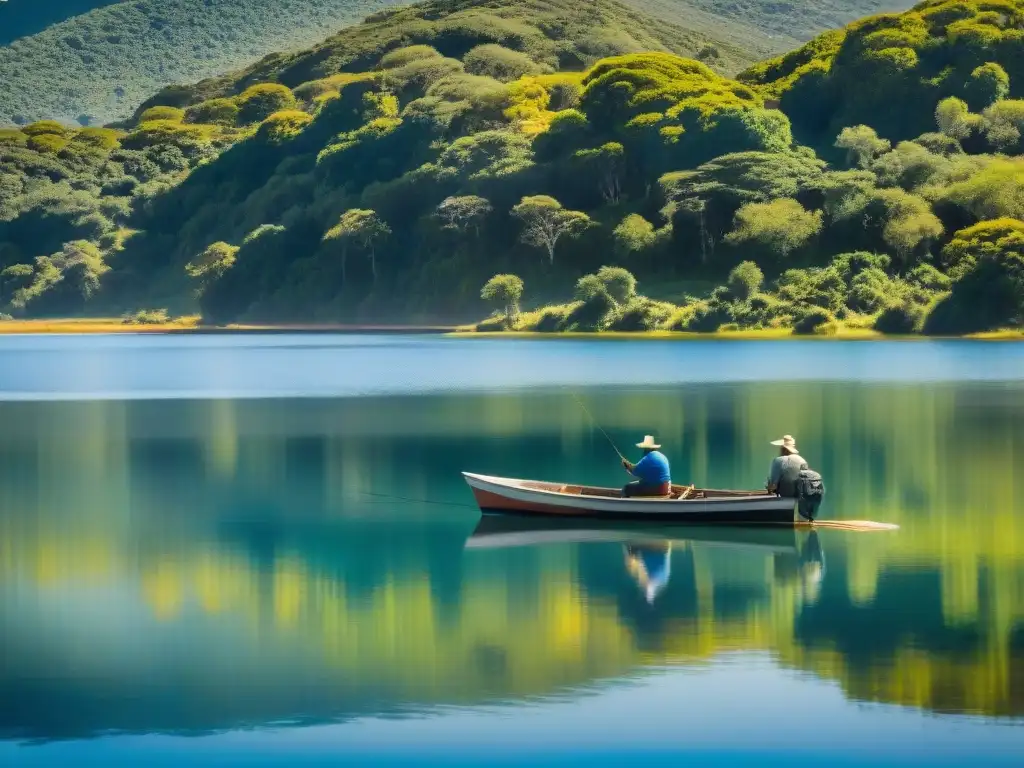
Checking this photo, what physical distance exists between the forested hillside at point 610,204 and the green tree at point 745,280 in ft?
0.49

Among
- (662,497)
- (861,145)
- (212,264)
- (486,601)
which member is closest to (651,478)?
(662,497)

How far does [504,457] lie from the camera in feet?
128

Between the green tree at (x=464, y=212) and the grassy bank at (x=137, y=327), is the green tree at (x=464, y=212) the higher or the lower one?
the higher one

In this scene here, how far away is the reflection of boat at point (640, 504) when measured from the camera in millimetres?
27000

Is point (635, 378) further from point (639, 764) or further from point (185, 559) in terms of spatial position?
point (639, 764)

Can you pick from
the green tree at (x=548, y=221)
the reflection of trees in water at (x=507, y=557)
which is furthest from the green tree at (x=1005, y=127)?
the reflection of trees in water at (x=507, y=557)

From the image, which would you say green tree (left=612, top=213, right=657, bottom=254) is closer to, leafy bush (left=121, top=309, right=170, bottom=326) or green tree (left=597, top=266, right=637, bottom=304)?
green tree (left=597, top=266, right=637, bottom=304)

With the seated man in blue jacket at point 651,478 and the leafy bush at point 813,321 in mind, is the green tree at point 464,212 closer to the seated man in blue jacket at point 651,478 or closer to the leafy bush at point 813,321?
the leafy bush at point 813,321

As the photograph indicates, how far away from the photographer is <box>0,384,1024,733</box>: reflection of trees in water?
60.0ft

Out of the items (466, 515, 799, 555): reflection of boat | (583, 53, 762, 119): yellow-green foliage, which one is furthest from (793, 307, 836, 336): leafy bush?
(466, 515, 799, 555): reflection of boat

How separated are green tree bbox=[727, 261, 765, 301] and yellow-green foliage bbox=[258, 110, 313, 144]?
221 ft

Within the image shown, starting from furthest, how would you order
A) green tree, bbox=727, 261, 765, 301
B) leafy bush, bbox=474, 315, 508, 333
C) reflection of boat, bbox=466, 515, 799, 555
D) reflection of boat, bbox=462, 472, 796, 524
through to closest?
leafy bush, bbox=474, 315, 508, 333
green tree, bbox=727, 261, 765, 301
reflection of boat, bbox=462, 472, 796, 524
reflection of boat, bbox=466, 515, 799, 555

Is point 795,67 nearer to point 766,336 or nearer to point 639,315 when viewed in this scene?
point 639,315

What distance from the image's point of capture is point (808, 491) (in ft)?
88.9
